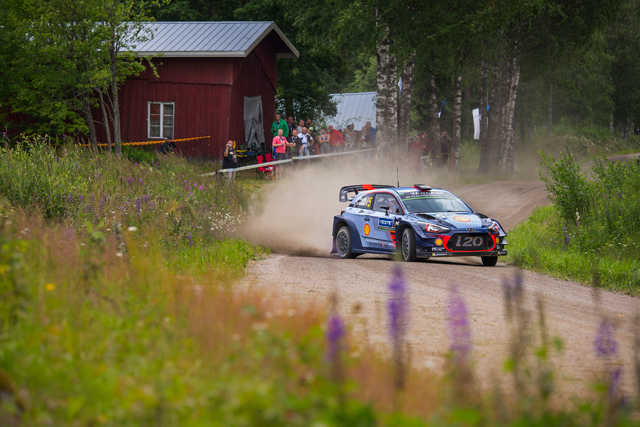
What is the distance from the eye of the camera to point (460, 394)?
385 cm

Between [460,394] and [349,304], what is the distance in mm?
5488

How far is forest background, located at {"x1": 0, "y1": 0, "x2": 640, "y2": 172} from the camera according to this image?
28328 mm

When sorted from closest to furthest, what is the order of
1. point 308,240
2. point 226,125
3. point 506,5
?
point 308,240
point 506,5
point 226,125

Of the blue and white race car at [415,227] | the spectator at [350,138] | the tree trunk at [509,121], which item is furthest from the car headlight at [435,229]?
the tree trunk at [509,121]

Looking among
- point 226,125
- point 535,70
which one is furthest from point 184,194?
point 535,70

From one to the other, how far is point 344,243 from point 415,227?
2724mm

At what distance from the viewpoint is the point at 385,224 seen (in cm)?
1675

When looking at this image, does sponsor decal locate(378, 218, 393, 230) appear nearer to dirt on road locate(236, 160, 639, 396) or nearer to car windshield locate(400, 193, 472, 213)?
car windshield locate(400, 193, 472, 213)

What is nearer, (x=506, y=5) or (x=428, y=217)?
(x=428, y=217)

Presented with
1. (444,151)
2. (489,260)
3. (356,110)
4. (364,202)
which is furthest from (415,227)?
(356,110)

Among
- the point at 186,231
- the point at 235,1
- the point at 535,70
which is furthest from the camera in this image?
the point at 235,1

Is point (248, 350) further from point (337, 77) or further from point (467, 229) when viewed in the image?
point (337, 77)

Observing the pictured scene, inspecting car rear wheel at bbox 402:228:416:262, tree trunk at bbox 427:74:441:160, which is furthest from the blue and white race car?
tree trunk at bbox 427:74:441:160

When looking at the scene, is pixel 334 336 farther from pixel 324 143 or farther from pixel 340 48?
pixel 324 143
